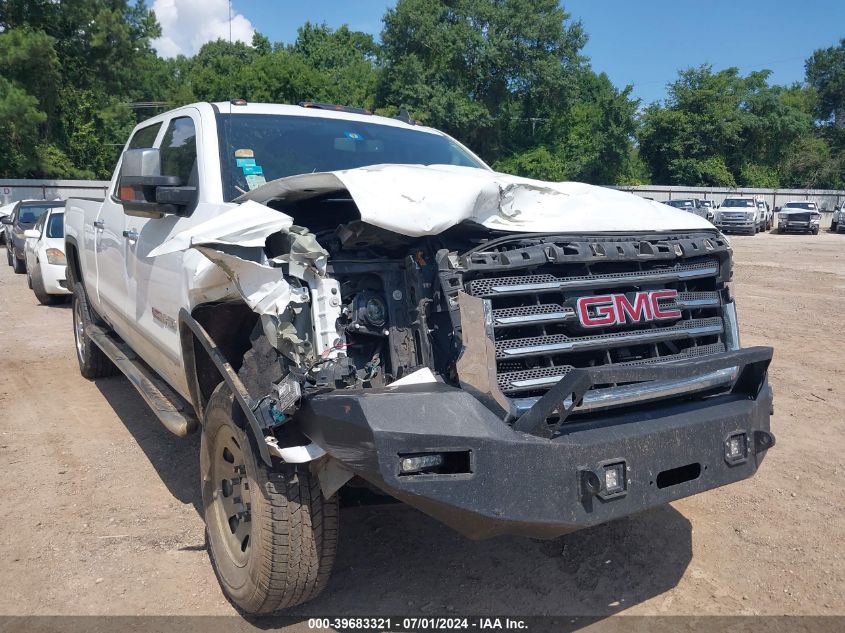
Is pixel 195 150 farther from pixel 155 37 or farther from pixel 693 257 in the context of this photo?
pixel 155 37

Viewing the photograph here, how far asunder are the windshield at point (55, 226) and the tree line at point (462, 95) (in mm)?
22682

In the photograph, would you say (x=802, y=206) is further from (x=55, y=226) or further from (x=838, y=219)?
(x=55, y=226)

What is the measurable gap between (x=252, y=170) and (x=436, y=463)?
204 cm

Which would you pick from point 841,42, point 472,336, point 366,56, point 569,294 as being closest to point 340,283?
point 472,336

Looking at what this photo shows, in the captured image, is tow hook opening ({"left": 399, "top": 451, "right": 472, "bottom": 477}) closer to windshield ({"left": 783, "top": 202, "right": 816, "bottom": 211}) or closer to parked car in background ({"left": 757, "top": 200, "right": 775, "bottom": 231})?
parked car in background ({"left": 757, "top": 200, "right": 775, "bottom": 231})

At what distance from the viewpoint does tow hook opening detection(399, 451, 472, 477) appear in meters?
2.38

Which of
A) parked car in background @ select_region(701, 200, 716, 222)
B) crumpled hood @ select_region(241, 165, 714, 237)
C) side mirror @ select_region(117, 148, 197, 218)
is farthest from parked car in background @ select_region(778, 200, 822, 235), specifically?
side mirror @ select_region(117, 148, 197, 218)

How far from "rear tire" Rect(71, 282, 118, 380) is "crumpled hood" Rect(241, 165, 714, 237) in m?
3.85

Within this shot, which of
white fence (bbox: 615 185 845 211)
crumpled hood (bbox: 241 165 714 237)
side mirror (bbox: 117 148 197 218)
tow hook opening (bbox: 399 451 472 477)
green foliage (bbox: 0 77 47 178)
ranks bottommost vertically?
tow hook opening (bbox: 399 451 472 477)

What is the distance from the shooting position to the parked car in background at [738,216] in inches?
1253

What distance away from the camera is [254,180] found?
3682 millimetres

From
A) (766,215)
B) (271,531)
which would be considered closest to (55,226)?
(271,531)

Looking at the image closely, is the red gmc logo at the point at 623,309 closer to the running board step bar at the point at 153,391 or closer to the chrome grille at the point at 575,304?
the chrome grille at the point at 575,304

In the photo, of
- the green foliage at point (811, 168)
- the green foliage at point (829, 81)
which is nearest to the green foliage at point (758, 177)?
the green foliage at point (811, 168)
